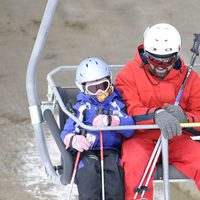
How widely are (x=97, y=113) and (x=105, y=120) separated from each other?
11cm

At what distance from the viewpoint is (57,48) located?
8898mm

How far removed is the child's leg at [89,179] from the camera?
13.6 ft

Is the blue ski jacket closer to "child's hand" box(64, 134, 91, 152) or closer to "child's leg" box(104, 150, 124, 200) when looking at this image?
"child's hand" box(64, 134, 91, 152)

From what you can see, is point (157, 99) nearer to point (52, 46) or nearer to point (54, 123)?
point (54, 123)

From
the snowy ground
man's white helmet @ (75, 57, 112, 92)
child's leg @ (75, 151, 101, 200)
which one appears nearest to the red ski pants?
child's leg @ (75, 151, 101, 200)

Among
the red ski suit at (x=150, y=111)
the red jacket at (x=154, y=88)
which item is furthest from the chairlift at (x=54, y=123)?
the red jacket at (x=154, y=88)

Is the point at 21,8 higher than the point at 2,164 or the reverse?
higher

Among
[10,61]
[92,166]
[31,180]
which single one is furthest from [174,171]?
[10,61]

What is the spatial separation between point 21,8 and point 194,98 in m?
5.70

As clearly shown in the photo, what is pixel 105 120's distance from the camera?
421 cm

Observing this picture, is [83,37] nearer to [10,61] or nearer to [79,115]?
[10,61]

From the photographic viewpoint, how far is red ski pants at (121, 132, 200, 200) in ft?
13.7

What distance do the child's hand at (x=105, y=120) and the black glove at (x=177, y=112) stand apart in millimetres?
295

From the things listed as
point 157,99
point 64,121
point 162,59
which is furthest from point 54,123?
point 162,59
